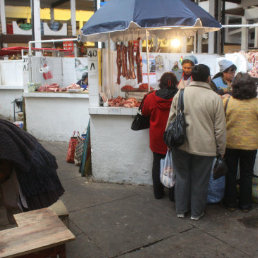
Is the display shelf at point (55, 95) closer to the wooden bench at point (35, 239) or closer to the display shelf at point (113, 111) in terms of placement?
the display shelf at point (113, 111)

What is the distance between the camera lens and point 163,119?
4.88m

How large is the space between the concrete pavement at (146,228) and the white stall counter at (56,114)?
345 cm

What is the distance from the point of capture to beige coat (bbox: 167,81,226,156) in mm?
4016

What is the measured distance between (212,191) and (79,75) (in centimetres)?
701

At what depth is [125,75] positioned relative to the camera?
6285mm

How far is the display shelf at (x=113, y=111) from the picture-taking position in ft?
18.1

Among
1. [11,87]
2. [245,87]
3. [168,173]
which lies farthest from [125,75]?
[11,87]

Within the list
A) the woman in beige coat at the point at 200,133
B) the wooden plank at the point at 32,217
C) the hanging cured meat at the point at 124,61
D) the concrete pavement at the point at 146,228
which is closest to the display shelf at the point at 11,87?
the hanging cured meat at the point at 124,61

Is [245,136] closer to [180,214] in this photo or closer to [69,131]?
[180,214]

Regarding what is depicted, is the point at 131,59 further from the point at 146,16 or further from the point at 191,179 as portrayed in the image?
the point at 191,179

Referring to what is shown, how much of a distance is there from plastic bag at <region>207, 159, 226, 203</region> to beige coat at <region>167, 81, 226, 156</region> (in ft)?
2.47

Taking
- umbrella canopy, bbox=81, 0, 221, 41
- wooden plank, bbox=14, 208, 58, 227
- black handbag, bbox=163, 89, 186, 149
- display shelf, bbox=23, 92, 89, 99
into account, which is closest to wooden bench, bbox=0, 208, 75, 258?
wooden plank, bbox=14, 208, 58, 227

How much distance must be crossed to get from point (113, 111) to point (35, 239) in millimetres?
3398

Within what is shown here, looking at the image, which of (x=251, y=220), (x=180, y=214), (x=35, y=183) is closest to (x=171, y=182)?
(x=180, y=214)
